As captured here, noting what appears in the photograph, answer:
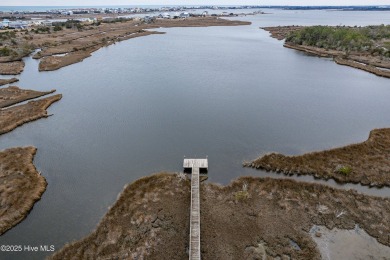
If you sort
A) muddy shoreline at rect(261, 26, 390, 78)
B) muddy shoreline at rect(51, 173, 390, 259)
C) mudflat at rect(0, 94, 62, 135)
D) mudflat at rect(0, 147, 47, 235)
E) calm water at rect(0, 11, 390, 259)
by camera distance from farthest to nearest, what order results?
muddy shoreline at rect(261, 26, 390, 78) < mudflat at rect(0, 94, 62, 135) < calm water at rect(0, 11, 390, 259) < mudflat at rect(0, 147, 47, 235) < muddy shoreline at rect(51, 173, 390, 259)

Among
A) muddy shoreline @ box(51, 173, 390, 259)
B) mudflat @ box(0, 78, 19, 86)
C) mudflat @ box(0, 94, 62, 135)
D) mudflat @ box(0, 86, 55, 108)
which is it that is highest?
mudflat @ box(0, 78, 19, 86)

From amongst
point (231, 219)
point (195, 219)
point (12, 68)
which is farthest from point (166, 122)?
point (12, 68)

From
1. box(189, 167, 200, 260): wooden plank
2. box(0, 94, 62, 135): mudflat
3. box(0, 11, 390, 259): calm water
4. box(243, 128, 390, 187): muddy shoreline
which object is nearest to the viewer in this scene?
box(189, 167, 200, 260): wooden plank

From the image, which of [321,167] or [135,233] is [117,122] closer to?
[135,233]

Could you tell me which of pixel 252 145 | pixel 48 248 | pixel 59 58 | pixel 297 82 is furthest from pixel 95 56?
pixel 48 248

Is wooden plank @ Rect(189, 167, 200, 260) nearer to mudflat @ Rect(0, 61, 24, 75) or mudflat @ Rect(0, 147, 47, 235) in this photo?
mudflat @ Rect(0, 147, 47, 235)

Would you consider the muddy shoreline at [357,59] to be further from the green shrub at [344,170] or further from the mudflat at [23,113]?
the mudflat at [23,113]

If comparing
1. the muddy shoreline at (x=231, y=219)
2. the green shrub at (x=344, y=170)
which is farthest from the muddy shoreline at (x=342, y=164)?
the muddy shoreline at (x=231, y=219)

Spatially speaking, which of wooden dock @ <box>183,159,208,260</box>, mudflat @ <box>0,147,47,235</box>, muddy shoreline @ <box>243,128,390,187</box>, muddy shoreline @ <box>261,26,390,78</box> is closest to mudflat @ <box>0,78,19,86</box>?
mudflat @ <box>0,147,47,235</box>
